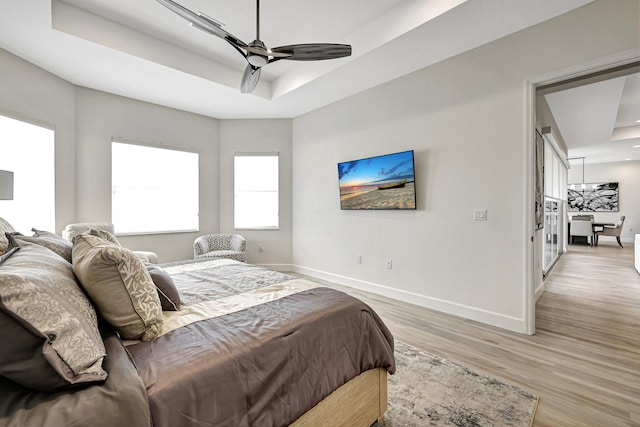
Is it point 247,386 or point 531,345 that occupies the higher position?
point 247,386

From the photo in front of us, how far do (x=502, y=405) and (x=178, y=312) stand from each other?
2.01 metres

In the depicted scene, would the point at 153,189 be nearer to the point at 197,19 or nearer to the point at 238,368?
the point at 197,19

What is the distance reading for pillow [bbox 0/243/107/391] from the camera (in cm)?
72

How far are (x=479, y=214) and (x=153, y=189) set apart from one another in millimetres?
4714

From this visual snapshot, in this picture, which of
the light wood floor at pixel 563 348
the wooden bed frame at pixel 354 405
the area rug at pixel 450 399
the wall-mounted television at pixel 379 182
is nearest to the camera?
the wooden bed frame at pixel 354 405

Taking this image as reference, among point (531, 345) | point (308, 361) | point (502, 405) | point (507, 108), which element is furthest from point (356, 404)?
point (507, 108)

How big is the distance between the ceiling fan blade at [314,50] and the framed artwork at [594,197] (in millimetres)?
11280

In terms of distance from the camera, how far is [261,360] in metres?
1.17

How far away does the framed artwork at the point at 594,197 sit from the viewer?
9.50 metres

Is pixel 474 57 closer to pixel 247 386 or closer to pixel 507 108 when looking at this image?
pixel 507 108

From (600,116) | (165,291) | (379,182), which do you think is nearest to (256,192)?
(379,182)

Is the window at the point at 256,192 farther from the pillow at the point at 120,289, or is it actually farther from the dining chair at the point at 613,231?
the dining chair at the point at 613,231

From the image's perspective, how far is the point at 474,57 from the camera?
10.0ft

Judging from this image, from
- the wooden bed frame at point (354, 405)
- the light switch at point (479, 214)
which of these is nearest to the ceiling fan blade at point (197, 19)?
the wooden bed frame at point (354, 405)
